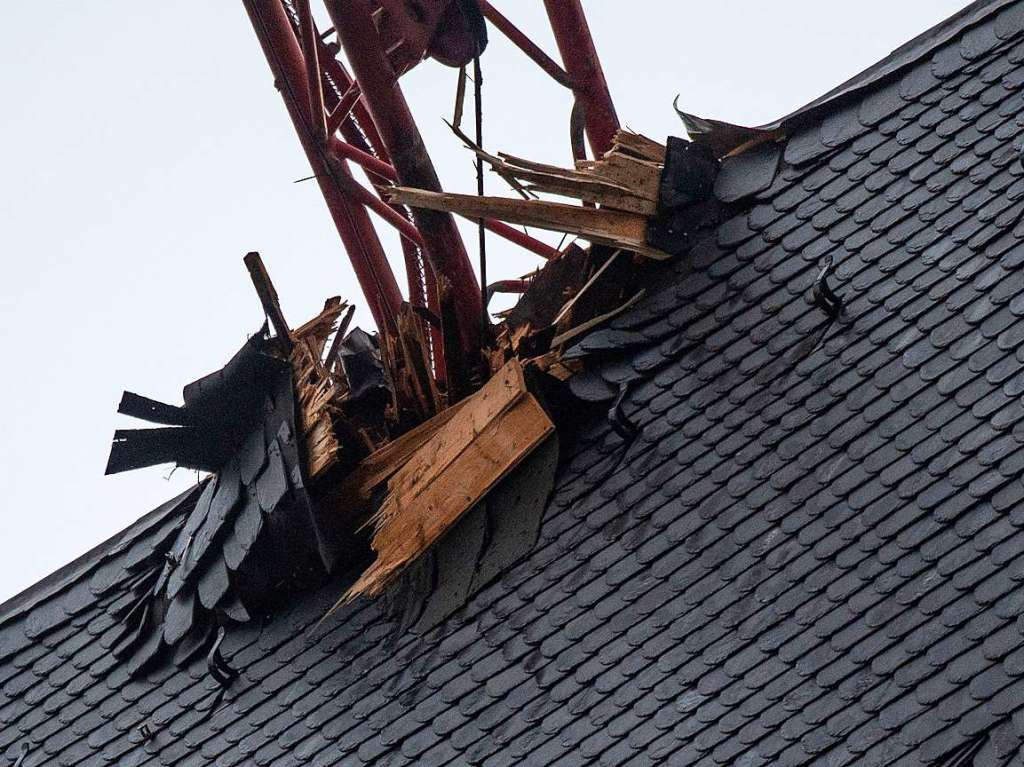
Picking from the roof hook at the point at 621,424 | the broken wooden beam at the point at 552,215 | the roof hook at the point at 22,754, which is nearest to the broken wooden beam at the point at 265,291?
the broken wooden beam at the point at 552,215

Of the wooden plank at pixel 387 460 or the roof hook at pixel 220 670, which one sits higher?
the wooden plank at pixel 387 460

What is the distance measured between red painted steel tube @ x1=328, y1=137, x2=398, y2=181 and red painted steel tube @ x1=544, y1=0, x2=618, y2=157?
1089 millimetres

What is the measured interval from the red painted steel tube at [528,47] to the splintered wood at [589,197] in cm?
107

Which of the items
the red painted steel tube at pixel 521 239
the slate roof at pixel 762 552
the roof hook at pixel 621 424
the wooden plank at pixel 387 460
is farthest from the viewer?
the red painted steel tube at pixel 521 239

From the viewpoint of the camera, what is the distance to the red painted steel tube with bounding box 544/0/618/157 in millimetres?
10539

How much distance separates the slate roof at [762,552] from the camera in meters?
6.94

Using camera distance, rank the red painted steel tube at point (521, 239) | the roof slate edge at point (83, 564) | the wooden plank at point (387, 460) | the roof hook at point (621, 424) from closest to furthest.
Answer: the roof hook at point (621, 424)
the wooden plank at point (387, 460)
the roof slate edge at point (83, 564)
the red painted steel tube at point (521, 239)

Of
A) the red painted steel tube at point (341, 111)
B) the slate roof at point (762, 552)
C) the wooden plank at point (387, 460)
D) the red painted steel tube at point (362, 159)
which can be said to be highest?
the red painted steel tube at point (341, 111)

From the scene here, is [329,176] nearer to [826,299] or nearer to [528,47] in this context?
[528,47]

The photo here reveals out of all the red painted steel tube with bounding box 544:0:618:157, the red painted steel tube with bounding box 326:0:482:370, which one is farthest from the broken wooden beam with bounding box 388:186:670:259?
the red painted steel tube with bounding box 544:0:618:157

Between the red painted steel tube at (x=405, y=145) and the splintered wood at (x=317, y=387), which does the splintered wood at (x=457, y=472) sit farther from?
the red painted steel tube at (x=405, y=145)

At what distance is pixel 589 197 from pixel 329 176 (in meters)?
1.71

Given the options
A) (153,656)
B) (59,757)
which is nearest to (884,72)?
(153,656)

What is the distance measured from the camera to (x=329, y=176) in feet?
34.2
